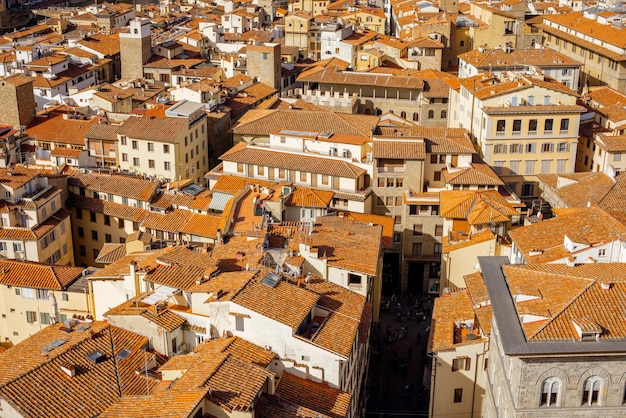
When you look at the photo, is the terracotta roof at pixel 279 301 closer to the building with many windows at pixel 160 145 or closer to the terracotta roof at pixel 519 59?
the building with many windows at pixel 160 145

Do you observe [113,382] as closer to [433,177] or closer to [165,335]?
[165,335]

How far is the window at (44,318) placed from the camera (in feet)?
173

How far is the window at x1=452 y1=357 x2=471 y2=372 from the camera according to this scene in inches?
1745

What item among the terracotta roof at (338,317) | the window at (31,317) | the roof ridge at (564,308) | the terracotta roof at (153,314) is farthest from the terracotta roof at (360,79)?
the roof ridge at (564,308)

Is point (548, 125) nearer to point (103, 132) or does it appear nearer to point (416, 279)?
point (416, 279)

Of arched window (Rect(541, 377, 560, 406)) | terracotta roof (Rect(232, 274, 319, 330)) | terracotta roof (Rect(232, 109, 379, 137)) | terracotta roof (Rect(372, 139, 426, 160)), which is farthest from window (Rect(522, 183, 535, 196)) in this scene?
arched window (Rect(541, 377, 560, 406))

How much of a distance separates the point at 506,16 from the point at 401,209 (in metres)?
55.4

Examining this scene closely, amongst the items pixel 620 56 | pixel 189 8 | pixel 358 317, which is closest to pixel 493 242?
pixel 358 317

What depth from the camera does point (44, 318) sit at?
5300 cm

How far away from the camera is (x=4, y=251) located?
60125mm

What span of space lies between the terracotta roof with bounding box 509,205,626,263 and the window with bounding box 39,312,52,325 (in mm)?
28324

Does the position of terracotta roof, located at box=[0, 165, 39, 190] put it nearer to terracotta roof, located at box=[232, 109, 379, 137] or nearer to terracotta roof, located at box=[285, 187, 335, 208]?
terracotta roof, located at box=[285, 187, 335, 208]

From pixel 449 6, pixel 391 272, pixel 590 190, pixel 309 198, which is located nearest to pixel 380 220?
pixel 309 198

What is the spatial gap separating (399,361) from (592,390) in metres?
20.5
